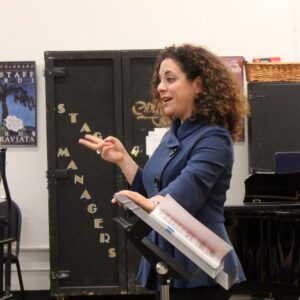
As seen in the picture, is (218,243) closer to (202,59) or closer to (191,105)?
(191,105)

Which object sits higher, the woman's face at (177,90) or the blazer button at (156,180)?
the woman's face at (177,90)

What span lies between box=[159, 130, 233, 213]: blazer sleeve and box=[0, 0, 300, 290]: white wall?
3.00 meters

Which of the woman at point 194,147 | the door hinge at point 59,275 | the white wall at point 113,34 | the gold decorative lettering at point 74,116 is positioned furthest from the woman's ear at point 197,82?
the white wall at point 113,34

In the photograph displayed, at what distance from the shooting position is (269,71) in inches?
163

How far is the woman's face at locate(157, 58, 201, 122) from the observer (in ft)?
5.57

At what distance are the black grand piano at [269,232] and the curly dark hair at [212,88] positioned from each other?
5.18 ft

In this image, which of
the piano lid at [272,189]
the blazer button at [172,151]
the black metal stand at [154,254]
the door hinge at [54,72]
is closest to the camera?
the black metal stand at [154,254]

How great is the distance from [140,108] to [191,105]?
2.32 m

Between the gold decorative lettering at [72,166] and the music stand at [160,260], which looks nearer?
the music stand at [160,260]

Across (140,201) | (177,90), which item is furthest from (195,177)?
(177,90)

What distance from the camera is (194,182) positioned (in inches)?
58.6

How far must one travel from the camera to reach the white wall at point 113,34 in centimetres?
450

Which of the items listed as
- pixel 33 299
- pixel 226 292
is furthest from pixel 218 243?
pixel 33 299

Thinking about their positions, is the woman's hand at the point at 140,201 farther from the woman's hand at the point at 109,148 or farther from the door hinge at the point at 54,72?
the door hinge at the point at 54,72
